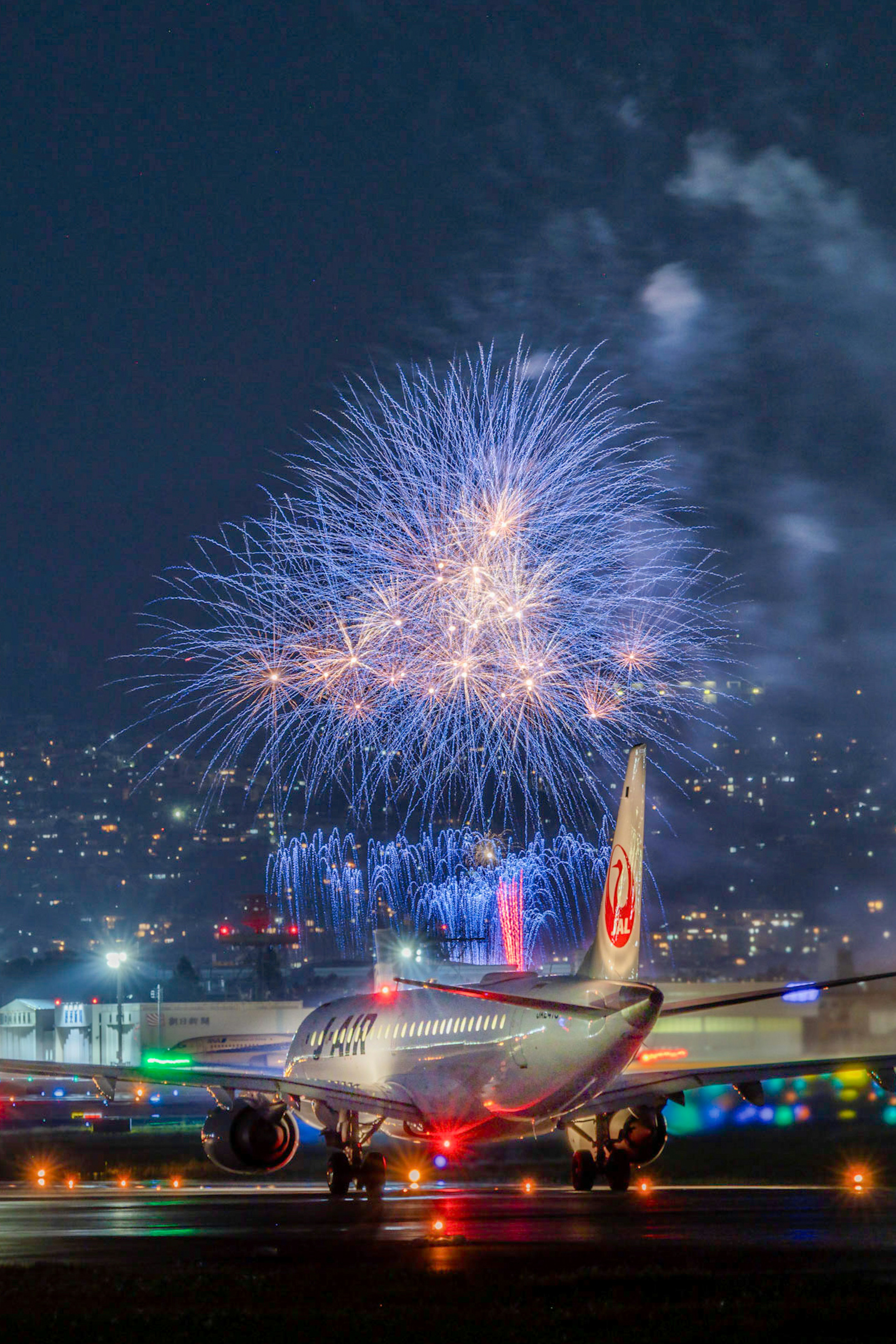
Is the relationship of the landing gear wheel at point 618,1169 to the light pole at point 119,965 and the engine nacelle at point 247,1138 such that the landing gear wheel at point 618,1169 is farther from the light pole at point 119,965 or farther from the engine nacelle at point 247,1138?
the light pole at point 119,965

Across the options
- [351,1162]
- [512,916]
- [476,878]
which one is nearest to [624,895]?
[351,1162]

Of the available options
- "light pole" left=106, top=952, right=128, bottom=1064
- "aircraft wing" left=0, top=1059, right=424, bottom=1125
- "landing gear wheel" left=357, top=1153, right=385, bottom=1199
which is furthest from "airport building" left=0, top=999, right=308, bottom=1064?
"landing gear wheel" left=357, top=1153, right=385, bottom=1199

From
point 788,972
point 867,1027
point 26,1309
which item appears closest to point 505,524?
point 26,1309

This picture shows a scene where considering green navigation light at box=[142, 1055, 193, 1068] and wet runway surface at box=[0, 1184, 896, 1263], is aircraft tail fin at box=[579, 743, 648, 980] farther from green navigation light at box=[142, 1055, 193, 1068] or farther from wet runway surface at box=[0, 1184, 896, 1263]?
green navigation light at box=[142, 1055, 193, 1068]

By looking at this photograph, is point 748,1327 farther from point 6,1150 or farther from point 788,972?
point 788,972

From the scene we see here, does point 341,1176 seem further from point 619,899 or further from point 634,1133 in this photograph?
point 619,899

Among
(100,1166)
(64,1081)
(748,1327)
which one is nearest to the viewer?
(748,1327)
